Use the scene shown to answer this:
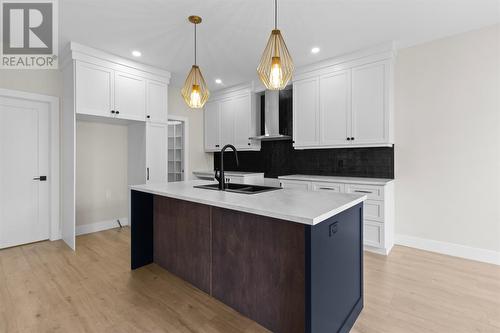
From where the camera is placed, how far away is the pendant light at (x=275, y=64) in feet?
6.23

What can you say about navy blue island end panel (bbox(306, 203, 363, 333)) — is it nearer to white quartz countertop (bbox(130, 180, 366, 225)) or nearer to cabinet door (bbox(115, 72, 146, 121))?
white quartz countertop (bbox(130, 180, 366, 225))

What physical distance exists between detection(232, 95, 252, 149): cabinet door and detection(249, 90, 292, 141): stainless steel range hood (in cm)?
46

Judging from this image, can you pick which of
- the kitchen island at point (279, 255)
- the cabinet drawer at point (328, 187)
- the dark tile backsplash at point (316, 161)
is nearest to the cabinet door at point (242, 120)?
the dark tile backsplash at point (316, 161)

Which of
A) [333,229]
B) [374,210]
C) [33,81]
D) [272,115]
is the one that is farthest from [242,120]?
[333,229]

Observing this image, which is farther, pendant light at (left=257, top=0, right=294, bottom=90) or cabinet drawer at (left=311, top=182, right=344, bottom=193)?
cabinet drawer at (left=311, top=182, right=344, bottom=193)

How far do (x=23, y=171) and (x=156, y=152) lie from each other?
174 centimetres

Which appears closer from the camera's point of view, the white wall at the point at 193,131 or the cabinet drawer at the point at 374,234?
the cabinet drawer at the point at 374,234

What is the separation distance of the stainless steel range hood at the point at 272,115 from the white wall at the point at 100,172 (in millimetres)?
2528

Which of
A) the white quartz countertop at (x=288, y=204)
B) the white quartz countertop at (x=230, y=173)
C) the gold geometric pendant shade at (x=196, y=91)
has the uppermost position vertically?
the gold geometric pendant shade at (x=196, y=91)

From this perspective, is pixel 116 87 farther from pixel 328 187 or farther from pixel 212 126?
pixel 328 187

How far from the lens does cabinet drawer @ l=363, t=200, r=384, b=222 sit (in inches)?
120

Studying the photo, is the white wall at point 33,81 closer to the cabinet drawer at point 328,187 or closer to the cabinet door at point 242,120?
the cabinet door at point 242,120

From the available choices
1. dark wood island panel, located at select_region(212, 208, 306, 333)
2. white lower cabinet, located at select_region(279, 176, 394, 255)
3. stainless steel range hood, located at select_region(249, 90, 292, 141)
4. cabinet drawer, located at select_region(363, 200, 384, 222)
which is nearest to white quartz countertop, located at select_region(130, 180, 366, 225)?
dark wood island panel, located at select_region(212, 208, 306, 333)

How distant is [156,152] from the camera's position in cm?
418
